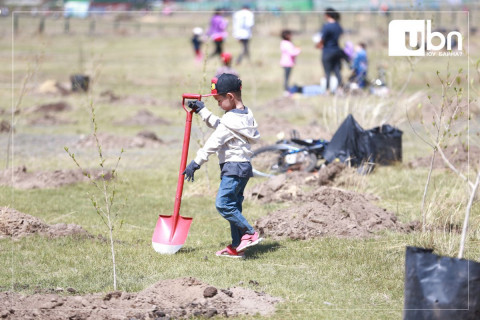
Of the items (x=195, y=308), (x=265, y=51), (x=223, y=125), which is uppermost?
(x=265, y=51)

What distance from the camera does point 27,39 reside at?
135 feet

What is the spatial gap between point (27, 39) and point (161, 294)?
3736cm

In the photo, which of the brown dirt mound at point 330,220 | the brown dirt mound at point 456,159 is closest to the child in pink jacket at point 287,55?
the brown dirt mound at point 456,159

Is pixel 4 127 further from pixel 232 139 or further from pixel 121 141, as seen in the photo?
pixel 232 139

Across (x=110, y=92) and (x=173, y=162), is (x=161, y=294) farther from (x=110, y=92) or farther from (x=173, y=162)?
(x=110, y=92)

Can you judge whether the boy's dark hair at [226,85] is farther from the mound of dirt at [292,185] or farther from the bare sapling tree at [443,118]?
the mound of dirt at [292,185]

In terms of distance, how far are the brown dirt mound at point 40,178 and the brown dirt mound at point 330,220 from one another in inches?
152

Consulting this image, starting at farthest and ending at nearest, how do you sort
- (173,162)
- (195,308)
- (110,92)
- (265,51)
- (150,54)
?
1. (150,54)
2. (265,51)
3. (110,92)
4. (173,162)
5. (195,308)

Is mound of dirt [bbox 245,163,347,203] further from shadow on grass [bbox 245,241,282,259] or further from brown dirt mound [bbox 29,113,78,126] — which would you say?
brown dirt mound [bbox 29,113,78,126]

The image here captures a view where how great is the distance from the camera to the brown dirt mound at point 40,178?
11.6m

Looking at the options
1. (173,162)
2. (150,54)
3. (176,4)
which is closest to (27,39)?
(150,54)

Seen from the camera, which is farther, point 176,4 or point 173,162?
point 176,4

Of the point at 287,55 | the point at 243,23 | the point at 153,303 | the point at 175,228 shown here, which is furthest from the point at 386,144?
the point at 243,23

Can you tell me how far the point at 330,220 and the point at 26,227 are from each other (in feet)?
10.7
